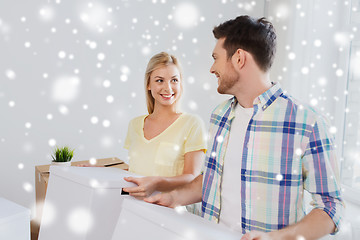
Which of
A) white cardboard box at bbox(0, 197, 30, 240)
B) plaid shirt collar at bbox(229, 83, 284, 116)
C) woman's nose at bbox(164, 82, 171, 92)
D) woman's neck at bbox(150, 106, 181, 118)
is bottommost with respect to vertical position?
white cardboard box at bbox(0, 197, 30, 240)

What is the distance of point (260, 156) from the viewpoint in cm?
98

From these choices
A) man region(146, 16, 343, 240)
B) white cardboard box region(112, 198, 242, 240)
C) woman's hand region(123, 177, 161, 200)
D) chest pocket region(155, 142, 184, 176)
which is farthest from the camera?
chest pocket region(155, 142, 184, 176)

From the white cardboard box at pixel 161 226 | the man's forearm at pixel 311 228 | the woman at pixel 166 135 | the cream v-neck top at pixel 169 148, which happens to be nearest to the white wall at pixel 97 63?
the woman at pixel 166 135

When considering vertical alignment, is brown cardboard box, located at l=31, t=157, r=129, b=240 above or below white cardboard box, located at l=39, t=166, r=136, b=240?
below

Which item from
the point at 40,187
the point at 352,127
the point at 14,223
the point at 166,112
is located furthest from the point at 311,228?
the point at 40,187

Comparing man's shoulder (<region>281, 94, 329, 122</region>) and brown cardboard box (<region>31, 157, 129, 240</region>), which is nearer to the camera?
man's shoulder (<region>281, 94, 329, 122</region>)

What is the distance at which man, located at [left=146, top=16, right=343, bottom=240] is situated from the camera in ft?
2.91

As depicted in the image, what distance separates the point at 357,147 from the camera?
1.78 metres

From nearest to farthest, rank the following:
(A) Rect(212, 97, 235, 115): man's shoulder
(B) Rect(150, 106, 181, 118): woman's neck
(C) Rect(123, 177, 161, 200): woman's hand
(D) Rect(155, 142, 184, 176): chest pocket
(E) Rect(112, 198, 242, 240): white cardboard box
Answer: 1. (E) Rect(112, 198, 242, 240): white cardboard box
2. (C) Rect(123, 177, 161, 200): woman's hand
3. (A) Rect(212, 97, 235, 115): man's shoulder
4. (D) Rect(155, 142, 184, 176): chest pocket
5. (B) Rect(150, 106, 181, 118): woman's neck

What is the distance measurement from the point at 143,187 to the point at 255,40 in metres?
0.53

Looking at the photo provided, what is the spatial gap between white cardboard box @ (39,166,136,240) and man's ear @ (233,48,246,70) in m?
0.47

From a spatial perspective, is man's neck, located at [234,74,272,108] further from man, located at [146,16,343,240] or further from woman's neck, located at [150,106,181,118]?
woman's neck, located at [150,106,181,118]

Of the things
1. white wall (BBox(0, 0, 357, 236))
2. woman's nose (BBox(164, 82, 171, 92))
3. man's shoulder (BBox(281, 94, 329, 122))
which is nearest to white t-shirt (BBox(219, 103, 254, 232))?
man's shoulder (BBox(281, 94, 329, 122))

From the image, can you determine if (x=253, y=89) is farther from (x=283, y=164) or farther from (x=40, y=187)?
(x=40, y=187)
